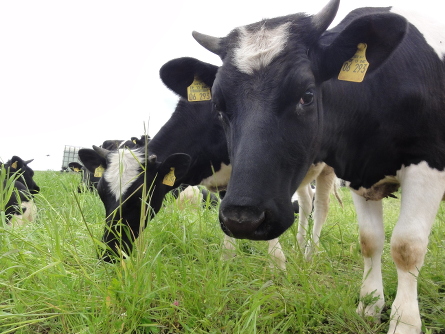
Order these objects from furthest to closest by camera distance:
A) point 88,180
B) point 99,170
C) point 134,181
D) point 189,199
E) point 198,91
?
point 88,180, point 189,199, point 99,170, point 134,181, point 198,91

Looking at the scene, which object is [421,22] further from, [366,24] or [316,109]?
[316,109]

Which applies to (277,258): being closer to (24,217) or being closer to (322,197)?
(24,217)

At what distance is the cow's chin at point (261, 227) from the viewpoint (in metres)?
1.94

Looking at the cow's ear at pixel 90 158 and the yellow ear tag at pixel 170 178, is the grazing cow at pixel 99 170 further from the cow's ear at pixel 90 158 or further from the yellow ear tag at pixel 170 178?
the yellow ear tag at pixel 170 178

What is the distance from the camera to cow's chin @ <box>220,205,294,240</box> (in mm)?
1939

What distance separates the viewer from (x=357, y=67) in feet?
8.42

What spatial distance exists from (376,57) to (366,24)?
23 cm

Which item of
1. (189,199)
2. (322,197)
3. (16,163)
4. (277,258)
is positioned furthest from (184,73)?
(16,163)

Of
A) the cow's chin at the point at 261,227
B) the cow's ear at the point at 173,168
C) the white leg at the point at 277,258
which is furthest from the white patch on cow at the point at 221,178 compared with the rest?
the cow's chin at the point at 261,227

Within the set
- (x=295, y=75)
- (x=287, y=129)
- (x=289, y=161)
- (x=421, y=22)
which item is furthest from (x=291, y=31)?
(x=421, y=22)

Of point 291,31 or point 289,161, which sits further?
point 291,31

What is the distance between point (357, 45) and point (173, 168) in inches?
100

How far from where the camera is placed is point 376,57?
2592 millimetres

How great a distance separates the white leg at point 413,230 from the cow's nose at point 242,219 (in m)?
1.11
